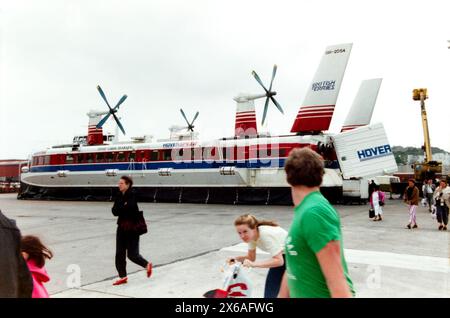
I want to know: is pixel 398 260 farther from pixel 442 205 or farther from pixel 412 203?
pixel 442 205

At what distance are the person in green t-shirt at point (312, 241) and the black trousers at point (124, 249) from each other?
4.23 m

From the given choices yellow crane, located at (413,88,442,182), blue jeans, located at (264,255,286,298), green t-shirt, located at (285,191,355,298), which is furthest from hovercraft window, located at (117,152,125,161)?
green t-shirt, located at (285,191,355,298)

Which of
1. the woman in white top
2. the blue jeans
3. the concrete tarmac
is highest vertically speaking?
the woman in white top

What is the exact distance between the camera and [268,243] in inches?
154

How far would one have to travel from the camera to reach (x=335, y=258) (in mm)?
2154

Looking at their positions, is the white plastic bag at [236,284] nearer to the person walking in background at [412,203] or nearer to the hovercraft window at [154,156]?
the person walking in background at [412,203]

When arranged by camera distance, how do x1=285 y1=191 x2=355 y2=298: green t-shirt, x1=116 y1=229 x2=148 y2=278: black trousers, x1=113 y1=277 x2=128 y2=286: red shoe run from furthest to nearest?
x1=116 y1=229 x2=148 y2=278: black trousers, x1=113 y1=277 x2=128 y2=286: red shoe, x1=285 y1=191 x2=355 y2=298: green t-shirt

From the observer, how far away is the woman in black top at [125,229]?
20.1ft

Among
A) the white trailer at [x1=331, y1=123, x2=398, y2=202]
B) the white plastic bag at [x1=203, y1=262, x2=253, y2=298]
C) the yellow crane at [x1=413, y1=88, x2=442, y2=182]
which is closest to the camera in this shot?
the white plastic bag at [x1=203, y1=262, x2=253, y2=298]

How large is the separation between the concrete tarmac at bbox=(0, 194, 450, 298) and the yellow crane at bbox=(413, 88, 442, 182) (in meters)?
18.6

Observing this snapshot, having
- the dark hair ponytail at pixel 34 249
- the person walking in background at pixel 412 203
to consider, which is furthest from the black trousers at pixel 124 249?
A: the person walking in background at pixel 412 203

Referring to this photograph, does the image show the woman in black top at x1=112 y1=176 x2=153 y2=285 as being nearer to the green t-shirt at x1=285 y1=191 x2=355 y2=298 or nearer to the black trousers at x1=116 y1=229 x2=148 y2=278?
the black trousers at x1=116 y1=229 x2=148 y2=278

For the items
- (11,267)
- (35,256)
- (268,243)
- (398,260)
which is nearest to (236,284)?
(268,243)

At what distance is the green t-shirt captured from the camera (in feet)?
7.15
